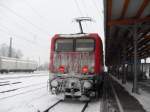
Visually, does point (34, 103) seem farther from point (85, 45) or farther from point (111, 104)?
point (85, 45)

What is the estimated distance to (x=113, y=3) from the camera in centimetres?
1234

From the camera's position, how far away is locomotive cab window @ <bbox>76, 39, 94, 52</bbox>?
12164 millimetres

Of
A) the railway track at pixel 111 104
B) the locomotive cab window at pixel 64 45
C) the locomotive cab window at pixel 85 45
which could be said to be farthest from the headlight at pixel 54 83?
the railway track at pixel 111 104

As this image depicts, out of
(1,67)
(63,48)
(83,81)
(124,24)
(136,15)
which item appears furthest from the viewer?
(1,67)

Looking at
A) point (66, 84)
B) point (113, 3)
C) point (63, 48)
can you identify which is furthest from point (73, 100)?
point (113, 3)

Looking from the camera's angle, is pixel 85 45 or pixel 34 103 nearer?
pixel 34 103

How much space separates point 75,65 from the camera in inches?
473

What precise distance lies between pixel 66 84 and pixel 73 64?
975 mm

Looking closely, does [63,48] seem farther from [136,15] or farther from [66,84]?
[136,15]

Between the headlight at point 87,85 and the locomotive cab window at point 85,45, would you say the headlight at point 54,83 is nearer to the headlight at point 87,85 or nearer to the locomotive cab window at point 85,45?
the headlight at point 87,85

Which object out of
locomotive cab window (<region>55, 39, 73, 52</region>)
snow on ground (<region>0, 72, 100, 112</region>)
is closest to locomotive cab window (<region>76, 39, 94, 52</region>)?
locomotive cab window (<region>55, 39, 73, 52</region>)

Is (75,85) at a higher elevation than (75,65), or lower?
lower

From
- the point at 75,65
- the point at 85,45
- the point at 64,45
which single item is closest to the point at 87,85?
the point at 75,65

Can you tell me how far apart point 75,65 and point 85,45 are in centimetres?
105
